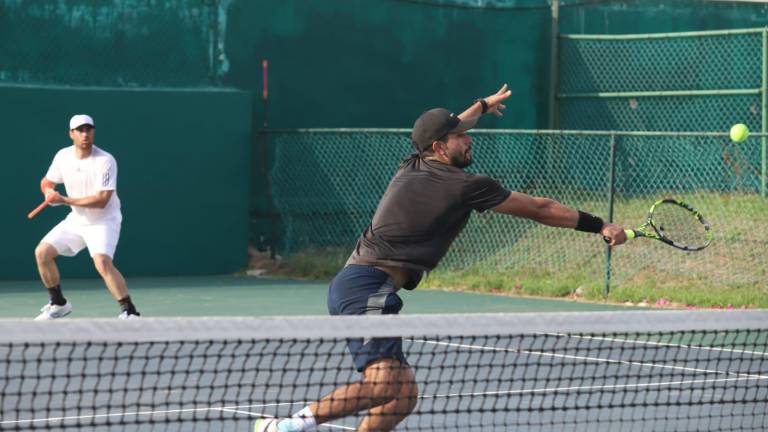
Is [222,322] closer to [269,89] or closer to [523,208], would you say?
[523,208]

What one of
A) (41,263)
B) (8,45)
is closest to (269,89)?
(8,45)

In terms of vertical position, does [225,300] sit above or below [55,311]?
below

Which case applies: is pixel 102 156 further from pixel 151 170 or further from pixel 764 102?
pixel 764 102

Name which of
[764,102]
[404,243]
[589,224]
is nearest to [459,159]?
[404,243]

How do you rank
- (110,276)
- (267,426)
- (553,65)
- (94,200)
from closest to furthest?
(267,426), (110,276), (94,200), (553,65)

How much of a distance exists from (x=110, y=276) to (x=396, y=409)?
551cm

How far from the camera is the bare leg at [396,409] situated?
235 inches

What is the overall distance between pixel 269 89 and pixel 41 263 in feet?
19.6

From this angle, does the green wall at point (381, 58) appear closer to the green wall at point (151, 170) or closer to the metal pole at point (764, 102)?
the green wall at point (151, 170)

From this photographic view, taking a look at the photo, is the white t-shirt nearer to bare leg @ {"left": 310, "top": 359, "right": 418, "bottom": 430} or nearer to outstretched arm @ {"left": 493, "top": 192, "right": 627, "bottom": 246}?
outstretched arm @ {"left": 493, "top": 192, "right": 627, "bottom": 246}

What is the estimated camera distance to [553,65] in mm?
18484

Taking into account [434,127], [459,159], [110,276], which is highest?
[434,127]

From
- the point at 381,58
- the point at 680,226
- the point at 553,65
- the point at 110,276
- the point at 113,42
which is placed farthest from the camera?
the point at 553,65

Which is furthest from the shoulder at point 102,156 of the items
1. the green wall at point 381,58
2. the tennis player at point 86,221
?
the green wall at point 381,58
